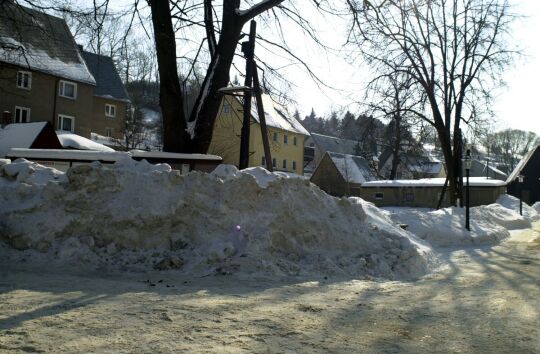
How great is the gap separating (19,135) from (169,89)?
797 inches

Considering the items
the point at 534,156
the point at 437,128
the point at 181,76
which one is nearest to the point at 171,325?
the point at 181,76

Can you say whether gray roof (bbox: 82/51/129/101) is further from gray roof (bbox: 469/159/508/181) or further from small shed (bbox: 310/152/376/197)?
gray roof (bbox: 469/159/508/181)

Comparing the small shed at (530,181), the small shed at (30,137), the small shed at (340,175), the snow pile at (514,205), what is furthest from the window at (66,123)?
the small shed at (530,181)

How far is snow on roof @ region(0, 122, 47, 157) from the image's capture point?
28564 millimetres

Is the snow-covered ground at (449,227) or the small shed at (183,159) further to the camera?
the snow-covered ground at (449,227)

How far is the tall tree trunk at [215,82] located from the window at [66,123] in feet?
95.2

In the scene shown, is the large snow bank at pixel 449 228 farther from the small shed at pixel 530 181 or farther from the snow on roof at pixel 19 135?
the small shed at pixel 530 181

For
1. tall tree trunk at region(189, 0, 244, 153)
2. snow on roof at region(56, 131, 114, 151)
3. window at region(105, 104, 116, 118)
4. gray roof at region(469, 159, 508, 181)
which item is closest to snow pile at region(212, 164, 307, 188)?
tall tree trunk at region(189, 0, 244, 153)

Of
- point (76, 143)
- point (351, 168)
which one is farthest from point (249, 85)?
point (351, 168)

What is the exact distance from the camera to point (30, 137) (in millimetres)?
28859

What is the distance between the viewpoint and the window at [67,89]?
38438 millimetres

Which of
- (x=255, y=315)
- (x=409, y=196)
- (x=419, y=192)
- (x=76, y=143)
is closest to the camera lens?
(x=255, y=315)

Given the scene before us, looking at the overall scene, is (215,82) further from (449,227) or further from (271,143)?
(271,143)

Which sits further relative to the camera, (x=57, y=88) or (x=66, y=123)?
(x=66, y=123)
